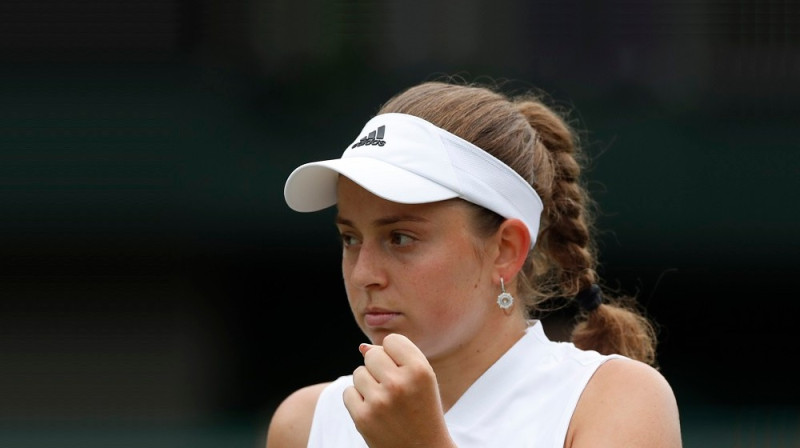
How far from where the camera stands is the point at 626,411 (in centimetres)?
201

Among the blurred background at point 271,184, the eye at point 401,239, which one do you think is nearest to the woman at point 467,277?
the eye at point 401,239

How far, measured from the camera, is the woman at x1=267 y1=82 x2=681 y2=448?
6.85 feet

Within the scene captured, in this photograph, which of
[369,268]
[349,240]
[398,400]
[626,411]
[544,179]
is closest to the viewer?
[398,400]

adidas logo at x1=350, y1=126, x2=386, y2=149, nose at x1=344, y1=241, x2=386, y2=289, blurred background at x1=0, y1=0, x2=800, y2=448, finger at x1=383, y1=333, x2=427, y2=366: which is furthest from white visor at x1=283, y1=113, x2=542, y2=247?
blurred background at x1=0, y1=0, x2=800, y2=448

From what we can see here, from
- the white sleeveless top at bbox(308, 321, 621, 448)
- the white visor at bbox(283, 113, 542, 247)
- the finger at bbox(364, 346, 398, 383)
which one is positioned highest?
the white visor at bbox(283, 113, 542, 247)

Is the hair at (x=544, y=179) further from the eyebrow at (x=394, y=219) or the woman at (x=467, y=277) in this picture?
the eyebrow at (x=394, y=219)

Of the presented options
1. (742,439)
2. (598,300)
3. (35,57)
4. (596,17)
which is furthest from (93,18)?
(742,439)

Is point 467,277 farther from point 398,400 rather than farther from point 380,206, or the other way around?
point 398,400

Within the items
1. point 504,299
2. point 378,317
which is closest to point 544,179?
point 504,299

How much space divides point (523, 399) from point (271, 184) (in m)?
3.16

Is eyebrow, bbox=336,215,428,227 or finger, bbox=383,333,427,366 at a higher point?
eyebrow, bbox=336,215,428,227

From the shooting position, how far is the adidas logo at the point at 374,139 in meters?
2.30

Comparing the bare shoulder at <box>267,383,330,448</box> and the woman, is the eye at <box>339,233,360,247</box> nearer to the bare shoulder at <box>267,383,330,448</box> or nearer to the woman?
the woman

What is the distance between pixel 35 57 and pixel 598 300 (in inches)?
144
